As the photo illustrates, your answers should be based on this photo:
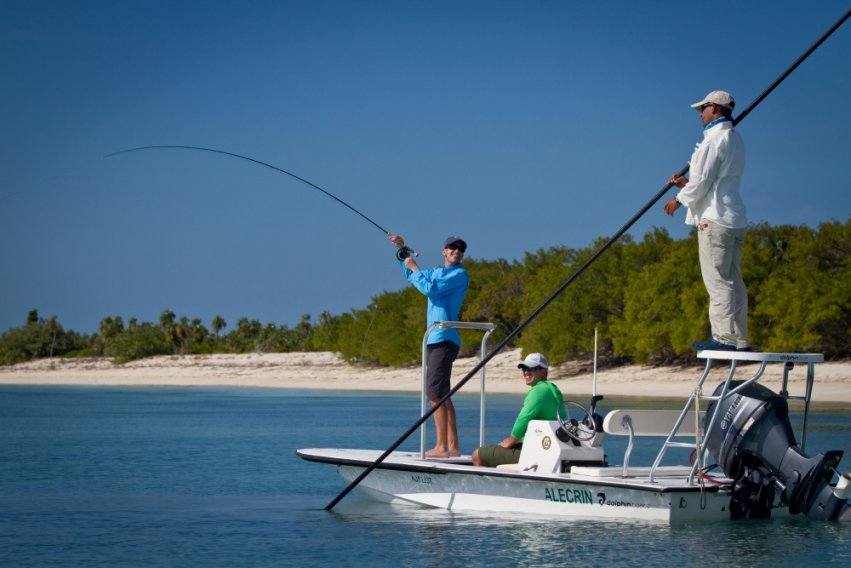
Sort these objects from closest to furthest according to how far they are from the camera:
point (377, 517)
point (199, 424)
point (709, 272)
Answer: point (709, 272) < point (377, 517) < point (199, 424)

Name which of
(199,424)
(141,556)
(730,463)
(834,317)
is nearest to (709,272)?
(730,463)

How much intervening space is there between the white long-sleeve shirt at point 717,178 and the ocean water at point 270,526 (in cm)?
222

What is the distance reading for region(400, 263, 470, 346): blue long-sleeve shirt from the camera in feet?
31.0

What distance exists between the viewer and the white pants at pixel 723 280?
8086 millimetres

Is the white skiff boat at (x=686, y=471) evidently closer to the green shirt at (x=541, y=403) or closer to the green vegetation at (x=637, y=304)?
the green shirt at (x=541, y=403)

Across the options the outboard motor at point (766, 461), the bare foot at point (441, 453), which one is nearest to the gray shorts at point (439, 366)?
A: the bare foot at point (441, 453)

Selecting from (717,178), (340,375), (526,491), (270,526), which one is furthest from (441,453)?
(340,375)

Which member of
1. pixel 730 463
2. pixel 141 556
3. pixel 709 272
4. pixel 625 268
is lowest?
pixel 141 556

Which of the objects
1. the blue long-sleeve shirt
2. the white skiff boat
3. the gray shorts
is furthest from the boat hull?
the blue long-sleeve shirt

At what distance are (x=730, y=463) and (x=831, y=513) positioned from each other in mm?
733

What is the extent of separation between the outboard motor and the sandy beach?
25467mm

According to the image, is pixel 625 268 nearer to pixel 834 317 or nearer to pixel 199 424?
pixel 834 317

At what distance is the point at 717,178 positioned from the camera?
8.15 metres

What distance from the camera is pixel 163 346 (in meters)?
82.0
